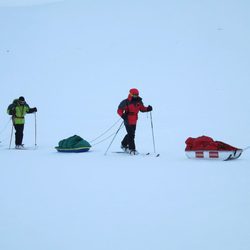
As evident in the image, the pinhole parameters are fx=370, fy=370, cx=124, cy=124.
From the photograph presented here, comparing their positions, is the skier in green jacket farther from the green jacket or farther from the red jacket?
the red jacket

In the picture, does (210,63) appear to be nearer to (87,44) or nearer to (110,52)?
(110,52)

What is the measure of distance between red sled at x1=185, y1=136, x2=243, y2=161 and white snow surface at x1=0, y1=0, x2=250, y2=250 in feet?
0.75

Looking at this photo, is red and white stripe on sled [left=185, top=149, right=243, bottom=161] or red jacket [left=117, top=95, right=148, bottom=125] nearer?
red and white stripe on sled [left=185, top=149, right=243, bottom=161]

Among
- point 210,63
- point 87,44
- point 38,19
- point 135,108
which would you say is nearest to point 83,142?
point 135,108

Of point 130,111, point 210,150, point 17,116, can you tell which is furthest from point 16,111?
point 210,150

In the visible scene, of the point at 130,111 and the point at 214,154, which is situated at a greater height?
the point at 130,111

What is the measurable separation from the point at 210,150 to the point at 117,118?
11697 millimetres

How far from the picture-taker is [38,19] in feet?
134

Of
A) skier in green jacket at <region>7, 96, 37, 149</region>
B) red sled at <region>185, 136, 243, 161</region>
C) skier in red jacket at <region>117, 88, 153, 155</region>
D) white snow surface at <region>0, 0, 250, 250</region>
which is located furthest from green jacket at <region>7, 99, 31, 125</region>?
red sled at <region>185, 136, 243, 161</region>

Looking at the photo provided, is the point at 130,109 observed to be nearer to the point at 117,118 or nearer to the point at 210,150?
the point at 210,150

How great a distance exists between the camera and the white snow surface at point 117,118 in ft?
11.8

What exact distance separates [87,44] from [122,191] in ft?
100

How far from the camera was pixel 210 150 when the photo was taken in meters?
7.86

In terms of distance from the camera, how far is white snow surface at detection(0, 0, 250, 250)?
3604 mm
